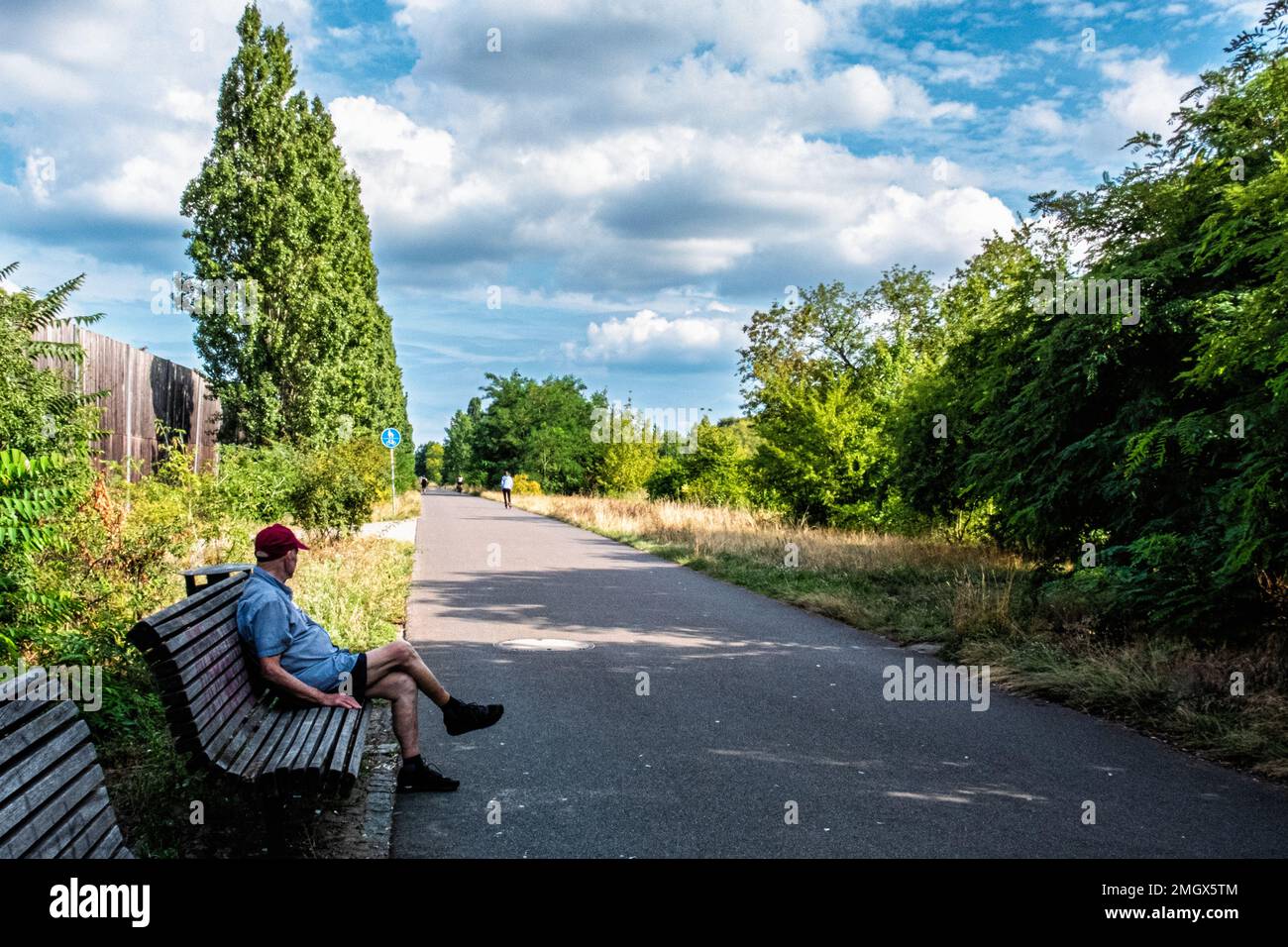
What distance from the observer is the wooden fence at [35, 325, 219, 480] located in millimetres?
12430

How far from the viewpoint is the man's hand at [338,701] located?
4656 millimetres

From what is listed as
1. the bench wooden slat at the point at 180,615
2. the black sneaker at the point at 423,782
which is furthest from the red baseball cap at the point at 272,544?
the black sneaker at the point at 423,782

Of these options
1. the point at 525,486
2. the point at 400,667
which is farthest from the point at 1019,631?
the point at 525,486

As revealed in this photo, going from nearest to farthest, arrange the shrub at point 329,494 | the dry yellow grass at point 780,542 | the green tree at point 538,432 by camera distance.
A: the dry yellow grass at point 780,542 → the shrub at point 329,494 → the green tree at point 538,432

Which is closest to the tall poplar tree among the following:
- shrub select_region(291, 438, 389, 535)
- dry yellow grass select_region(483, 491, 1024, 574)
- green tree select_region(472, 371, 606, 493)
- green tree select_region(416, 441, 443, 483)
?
shrub select_region(291, 438, 389, 535)

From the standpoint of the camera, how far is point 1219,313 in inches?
300

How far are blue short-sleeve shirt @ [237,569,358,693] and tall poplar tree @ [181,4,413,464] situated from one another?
65.7 ft

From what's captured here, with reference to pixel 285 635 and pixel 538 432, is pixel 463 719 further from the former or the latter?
pixel 538 432

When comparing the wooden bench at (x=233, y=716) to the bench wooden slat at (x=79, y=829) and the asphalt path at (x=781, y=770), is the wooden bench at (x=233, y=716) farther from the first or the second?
the bench wooden slat at (x=79, y=829)

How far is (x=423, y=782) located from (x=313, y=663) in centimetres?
84

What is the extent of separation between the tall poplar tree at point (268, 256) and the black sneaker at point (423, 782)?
2032 centimetres

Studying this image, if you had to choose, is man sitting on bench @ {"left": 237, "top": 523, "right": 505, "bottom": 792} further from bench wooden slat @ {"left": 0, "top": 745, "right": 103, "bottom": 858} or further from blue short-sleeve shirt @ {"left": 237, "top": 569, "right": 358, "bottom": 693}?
bench wooden slat @ {"left": 0, "top": 745, "right": 103, "bottom": 858}

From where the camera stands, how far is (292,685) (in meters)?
4.62

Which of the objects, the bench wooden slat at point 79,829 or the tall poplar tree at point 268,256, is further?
the tall poplar tree at point 268,256
